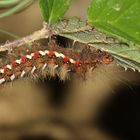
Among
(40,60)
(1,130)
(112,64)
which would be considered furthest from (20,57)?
(1,130)

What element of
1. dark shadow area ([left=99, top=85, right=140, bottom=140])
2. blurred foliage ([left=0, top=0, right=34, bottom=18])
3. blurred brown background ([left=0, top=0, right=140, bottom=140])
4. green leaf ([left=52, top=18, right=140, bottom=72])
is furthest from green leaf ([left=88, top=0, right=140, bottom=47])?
dark shadow area ([left=99, top=85, right=140, bottom=140])

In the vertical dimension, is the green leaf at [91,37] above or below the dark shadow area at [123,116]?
above

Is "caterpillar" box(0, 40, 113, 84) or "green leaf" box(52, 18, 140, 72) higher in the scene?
"green leaf" box(52, 18, 140, 72)

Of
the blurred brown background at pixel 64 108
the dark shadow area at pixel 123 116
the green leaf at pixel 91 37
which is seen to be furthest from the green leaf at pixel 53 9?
the dark shadow area at pixel 123 116

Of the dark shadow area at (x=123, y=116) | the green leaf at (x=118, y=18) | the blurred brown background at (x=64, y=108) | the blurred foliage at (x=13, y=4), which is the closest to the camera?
the green leaf at (x=118, y=18)

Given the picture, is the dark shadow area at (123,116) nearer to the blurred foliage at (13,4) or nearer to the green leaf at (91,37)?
the blurred foliage at (13,4)

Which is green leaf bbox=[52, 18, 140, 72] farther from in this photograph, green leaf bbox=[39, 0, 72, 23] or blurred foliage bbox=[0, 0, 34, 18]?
blurred foliage bbox=[0, 0, 34, 18]

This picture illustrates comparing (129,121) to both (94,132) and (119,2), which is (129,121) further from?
(119,2)
